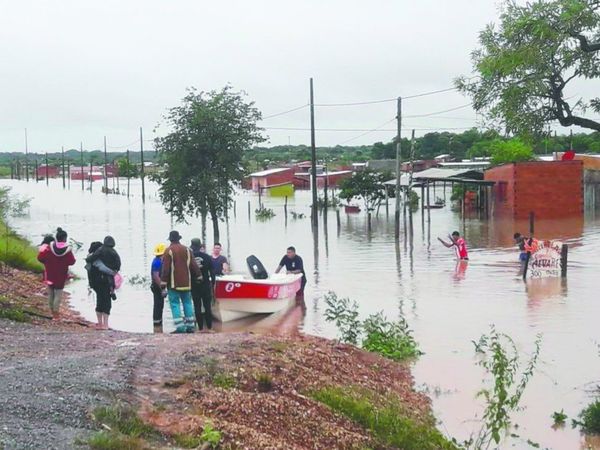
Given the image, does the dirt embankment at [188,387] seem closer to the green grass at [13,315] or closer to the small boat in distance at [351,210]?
the green grass at [13,315]

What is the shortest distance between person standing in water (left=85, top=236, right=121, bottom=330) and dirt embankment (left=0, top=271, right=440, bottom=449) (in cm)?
208

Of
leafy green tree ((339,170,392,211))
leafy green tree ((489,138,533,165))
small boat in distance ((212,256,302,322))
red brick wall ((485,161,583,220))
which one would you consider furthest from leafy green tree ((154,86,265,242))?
leafy green tree ((489,138,533,165))

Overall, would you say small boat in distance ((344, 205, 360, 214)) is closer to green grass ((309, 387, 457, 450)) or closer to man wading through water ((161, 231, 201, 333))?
man wading through water ((161, 231, 201, 333))

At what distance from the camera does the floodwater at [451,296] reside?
11727mm

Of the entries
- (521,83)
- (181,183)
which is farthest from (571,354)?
(181,183)

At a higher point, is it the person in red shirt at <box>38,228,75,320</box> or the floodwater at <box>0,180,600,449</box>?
the person in red shirt at <box>38,228,75,320</box>

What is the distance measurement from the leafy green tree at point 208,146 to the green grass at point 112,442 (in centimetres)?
2823

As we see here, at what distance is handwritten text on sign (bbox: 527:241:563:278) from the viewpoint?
2477 centimetres

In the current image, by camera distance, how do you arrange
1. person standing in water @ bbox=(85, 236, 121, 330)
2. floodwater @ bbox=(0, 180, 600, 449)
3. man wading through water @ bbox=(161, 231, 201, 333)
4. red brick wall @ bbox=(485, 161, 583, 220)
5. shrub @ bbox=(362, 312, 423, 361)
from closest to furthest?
floodwater @ bbox=(0, 180, 600, 449) < man wading through water @ bbox=(161, 231, 201, 333) < shrub @ bbox=(362, 312, 423, 361) < person standing in water @ bbox=(85, 236, 121, 330) < red brick wall @ bbox=(485, 161, 583, 220)

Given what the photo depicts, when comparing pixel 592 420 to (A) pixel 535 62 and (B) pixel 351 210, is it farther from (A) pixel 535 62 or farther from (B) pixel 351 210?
(B) pixel 351 210

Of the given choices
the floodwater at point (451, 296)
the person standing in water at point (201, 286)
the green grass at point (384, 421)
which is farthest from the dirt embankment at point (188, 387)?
the person standing in water at point (201, 286)

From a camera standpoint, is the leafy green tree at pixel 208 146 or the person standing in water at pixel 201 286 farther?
the leafy green tree at pixel 208 146

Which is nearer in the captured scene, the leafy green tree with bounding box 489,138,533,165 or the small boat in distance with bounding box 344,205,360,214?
the small boat in distance with bounding box 344,205,360,214

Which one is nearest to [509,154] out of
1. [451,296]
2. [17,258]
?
[451,296]
